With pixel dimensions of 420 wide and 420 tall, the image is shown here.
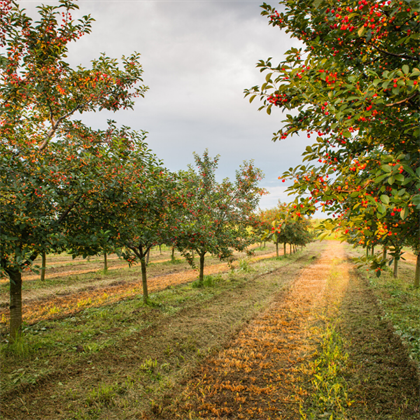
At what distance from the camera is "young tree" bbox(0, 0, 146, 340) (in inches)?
201

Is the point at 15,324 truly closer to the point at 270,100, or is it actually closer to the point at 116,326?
the point at 116,326

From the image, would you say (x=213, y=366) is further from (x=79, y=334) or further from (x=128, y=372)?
(x=79, y=334)

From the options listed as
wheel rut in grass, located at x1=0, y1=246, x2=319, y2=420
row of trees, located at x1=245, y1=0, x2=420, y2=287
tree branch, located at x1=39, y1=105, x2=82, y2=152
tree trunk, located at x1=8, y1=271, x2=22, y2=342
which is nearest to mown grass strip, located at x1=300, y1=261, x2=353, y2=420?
wheel rut in grass, located at x1=0, y1=246, x2=319, y2=420

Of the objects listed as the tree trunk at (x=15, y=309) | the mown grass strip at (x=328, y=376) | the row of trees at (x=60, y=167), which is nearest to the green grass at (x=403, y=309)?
the mown grass strip at (x=328, y=376)

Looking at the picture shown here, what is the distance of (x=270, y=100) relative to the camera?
3691mm

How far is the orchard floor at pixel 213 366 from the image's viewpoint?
169 inches

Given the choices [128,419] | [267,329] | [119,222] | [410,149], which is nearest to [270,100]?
[410,149]

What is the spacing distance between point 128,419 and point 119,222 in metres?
4.28

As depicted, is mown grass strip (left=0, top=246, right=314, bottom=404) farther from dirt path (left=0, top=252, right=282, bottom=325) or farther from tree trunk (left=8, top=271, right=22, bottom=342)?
dirt path (left=0, top=252, right=282, bottom=325)

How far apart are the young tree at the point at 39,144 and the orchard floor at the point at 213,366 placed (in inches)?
86.8

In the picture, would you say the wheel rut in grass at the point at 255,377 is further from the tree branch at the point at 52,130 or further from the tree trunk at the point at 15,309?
the tree branch at the point at 52,130

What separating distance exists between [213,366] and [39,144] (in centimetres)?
793

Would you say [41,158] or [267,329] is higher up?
[41,158]

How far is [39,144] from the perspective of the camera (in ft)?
22.9
